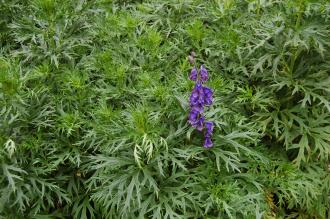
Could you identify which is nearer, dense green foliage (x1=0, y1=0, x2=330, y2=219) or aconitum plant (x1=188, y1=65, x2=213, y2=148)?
aconitum plant (x1=188, y1=65, x2=213, y2=148)

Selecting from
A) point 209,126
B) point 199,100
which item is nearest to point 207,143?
point 209,126

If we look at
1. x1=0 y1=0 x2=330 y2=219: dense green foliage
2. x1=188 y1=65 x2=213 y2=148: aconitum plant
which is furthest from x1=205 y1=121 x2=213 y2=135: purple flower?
x1=0 y1=0 x2=330 y2=219: dense green foliage

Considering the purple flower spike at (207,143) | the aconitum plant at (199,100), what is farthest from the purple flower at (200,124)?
the purple flower spike at (207,143)

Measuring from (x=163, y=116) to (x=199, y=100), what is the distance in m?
0.42

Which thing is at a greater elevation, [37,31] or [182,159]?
[37,31]

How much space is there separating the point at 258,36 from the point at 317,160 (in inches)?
44.5

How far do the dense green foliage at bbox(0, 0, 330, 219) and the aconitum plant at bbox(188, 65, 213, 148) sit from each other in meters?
0.09

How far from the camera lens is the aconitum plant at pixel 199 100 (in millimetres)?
2906

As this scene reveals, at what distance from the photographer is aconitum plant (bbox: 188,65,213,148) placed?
9.53 feet

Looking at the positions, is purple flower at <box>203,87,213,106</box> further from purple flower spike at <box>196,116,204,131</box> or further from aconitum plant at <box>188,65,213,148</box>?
purple flower spike at <box>196,116,204,131</box>

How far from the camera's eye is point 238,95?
3.64 m

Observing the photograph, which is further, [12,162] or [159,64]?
[159,64]

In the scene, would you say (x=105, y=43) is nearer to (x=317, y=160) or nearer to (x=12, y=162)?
(x=12, y=162)

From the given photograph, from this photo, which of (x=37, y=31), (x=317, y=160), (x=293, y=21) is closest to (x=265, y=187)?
(x=317, y=160)
